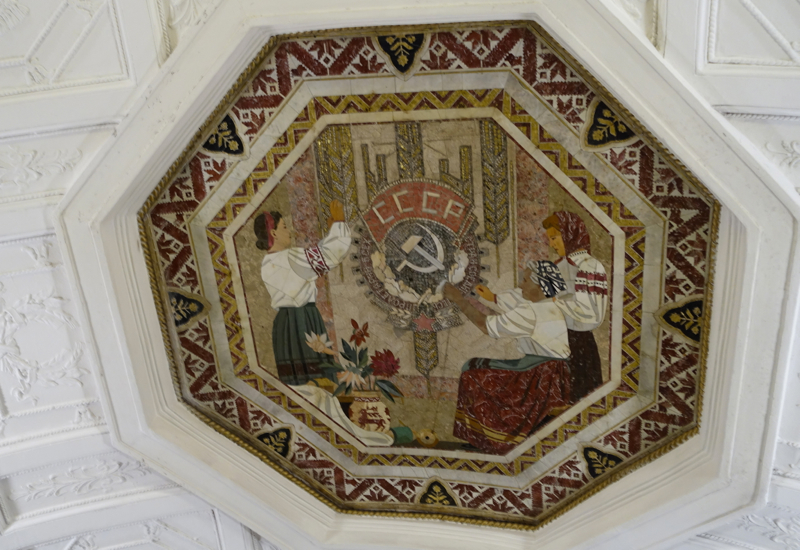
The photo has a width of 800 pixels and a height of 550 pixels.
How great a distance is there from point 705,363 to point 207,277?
3.03 meters

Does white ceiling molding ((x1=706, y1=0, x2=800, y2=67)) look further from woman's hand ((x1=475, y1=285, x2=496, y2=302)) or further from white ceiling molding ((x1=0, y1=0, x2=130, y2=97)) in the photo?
white ceiling molding ((x1=0, y1=0, x2=130, y2=97))

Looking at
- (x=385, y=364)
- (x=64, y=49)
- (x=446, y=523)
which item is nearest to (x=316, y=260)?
(x=385, y=364)

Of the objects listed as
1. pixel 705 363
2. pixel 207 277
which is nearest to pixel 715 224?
pixel 705 363

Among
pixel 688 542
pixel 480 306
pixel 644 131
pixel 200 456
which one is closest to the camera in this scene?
pixel 644 131

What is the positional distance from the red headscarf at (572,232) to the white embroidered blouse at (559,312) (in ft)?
0.14

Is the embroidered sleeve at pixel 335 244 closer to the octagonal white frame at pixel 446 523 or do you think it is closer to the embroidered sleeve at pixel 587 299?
the octagonal white frame at pixel 446 523

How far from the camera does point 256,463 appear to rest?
15.3ft

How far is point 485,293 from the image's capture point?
13.0 feet

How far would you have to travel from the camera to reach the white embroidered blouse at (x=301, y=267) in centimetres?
400

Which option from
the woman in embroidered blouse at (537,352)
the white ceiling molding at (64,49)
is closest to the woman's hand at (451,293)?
the woman in embroidered blouse at (537,352)

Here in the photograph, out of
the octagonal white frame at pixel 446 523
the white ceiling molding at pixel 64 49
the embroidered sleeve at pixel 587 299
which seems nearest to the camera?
the octagonal white frame at pixel 446 523

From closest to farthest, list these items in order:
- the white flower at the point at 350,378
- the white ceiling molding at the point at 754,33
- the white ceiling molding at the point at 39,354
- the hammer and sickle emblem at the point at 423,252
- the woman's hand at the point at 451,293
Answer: the white ceiling molding at the point at 754,33 → the hammer and sickle emblem at the point at 423,252 → the woman's hand at the point at 451,293 → the white ceiling molding at the point at 39,354 → the white flower at the point at 350,378

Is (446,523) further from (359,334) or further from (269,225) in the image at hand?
(269,225)

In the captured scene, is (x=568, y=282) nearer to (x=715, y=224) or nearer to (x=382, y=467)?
(x=715, y=224)
